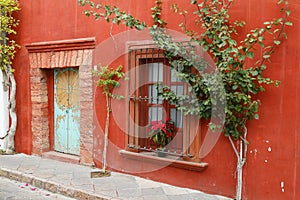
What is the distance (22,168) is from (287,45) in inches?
192

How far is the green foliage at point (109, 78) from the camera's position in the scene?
5762 mm

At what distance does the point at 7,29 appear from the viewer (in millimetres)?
7219

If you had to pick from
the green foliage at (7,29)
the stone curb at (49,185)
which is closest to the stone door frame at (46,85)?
the green foliage at (7,29)

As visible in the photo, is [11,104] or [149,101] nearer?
[149,101]

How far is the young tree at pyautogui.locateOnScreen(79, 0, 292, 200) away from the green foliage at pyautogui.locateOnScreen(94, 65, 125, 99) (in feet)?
3.63

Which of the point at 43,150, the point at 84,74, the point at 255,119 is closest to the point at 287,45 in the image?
the point at 255,119

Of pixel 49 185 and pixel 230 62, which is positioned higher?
pixel 230 62

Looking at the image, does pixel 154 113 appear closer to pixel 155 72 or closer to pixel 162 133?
pixel 162 133

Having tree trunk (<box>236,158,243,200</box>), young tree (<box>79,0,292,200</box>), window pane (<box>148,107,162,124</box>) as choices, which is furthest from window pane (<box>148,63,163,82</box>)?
tree trunk (<box>236,158,243,200</box>)

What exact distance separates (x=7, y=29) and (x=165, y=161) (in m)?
4.42

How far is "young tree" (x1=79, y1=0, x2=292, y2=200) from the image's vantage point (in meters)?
4.18

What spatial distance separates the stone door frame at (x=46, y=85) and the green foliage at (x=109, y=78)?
49 cm

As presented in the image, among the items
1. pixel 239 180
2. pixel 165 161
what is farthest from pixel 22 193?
pixel 239 180

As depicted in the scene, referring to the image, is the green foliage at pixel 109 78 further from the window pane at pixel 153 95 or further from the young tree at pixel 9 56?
the young tree at pixel 9 56
